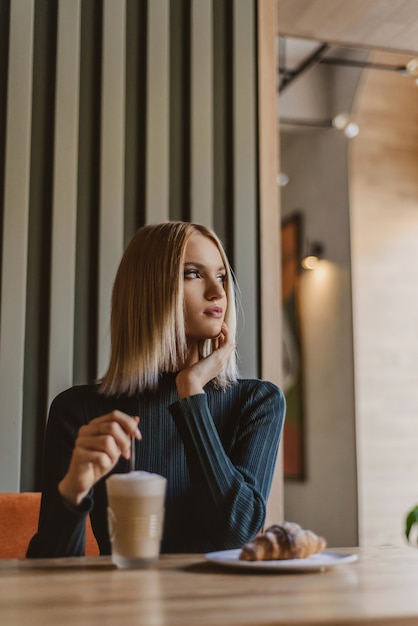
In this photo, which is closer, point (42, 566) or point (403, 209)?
point (42, 566)

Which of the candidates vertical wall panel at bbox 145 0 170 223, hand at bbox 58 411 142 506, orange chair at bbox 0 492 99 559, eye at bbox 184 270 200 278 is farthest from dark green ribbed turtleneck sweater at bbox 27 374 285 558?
vertical wall panel at bbox 145 0 170 223

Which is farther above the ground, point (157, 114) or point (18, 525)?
point (157, 114)

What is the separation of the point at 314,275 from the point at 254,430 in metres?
5.00

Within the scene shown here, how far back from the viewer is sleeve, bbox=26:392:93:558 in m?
1.29

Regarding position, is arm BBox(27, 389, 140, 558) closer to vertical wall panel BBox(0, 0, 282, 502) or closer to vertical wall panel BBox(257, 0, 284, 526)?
vertical wall panel BBox(0, 0, 282, 502)

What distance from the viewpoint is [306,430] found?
21.6ft

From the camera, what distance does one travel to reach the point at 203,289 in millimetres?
1691

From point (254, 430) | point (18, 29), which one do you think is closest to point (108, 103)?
point (18, 29)

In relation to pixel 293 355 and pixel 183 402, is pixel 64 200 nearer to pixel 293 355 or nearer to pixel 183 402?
pixel 183 402

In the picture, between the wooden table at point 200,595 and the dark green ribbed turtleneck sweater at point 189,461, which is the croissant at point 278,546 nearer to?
the wooden table at point 200,595

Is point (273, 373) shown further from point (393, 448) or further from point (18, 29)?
point (393, 448)

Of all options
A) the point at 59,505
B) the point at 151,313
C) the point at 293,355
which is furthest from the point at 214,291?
the point at 293,355

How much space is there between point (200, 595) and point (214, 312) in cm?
86

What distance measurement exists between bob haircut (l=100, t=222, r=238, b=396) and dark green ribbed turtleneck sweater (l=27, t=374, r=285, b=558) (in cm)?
5
